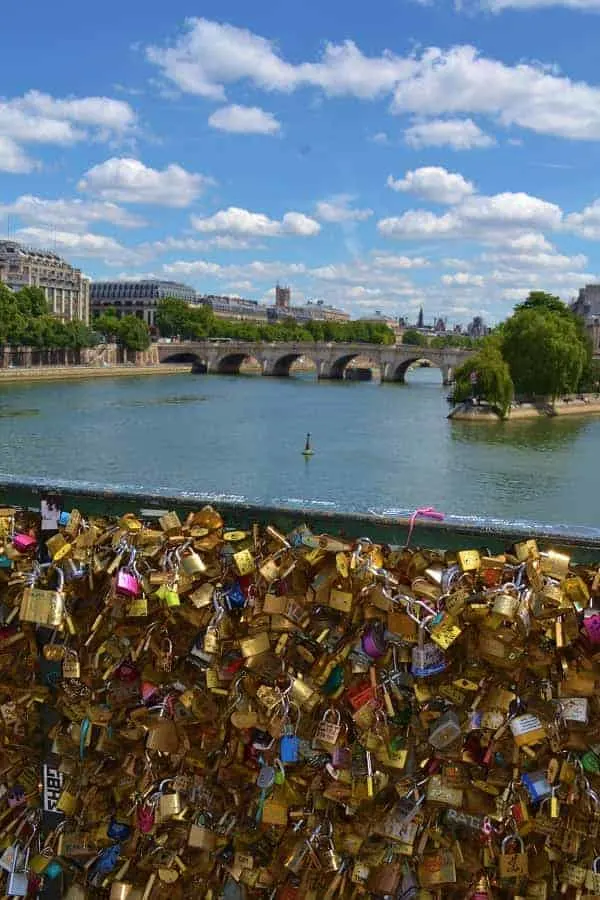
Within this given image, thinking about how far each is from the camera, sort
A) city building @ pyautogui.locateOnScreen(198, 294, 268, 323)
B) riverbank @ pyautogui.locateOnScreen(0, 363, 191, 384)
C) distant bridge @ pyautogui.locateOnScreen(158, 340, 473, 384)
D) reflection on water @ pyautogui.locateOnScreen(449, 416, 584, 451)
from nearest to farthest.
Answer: reflection on water @ pyautogui.locateOnScreen(449, 416, 584, 451) → riverbank @ pyautogui.locateOnScreen(0, 363, 191, 384) → distant bridge @ pyautogui.locateOnScreen(158, 340, 473, 384) → city building @ pyautogui.locateOnScreen(198, 294, 268, 323)

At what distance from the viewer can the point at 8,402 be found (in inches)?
1587

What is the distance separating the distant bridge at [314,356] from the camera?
68.4 metres

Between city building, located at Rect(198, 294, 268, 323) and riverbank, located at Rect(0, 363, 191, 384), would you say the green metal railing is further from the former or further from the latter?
city building, located at Rect(198, 294, 268, 323)

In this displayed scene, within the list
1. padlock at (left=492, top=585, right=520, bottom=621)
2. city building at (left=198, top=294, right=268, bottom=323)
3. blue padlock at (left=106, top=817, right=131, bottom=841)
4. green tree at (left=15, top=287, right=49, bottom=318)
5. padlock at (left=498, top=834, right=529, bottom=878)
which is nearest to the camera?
padlock at (left=492, top=585, right=520, bottom=621)

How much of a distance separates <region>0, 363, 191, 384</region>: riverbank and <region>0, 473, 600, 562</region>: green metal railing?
174 feet

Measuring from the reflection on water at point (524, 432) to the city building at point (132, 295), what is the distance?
302ft

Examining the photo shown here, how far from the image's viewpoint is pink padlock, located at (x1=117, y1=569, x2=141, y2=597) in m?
2.00

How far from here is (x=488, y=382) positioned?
39.9 meters

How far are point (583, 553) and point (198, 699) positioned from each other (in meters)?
0.95

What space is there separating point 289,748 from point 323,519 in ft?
1.75

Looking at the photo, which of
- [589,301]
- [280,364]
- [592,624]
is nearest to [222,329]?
[280,364]

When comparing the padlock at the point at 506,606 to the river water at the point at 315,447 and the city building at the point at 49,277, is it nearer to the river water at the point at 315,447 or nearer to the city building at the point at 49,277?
the river water at the point at 315,447

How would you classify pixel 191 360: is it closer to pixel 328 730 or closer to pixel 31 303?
pixel 31 303

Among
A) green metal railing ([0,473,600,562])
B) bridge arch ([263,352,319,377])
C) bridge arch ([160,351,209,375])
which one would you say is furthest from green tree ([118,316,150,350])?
green metal railing ([0,473,600,562])
